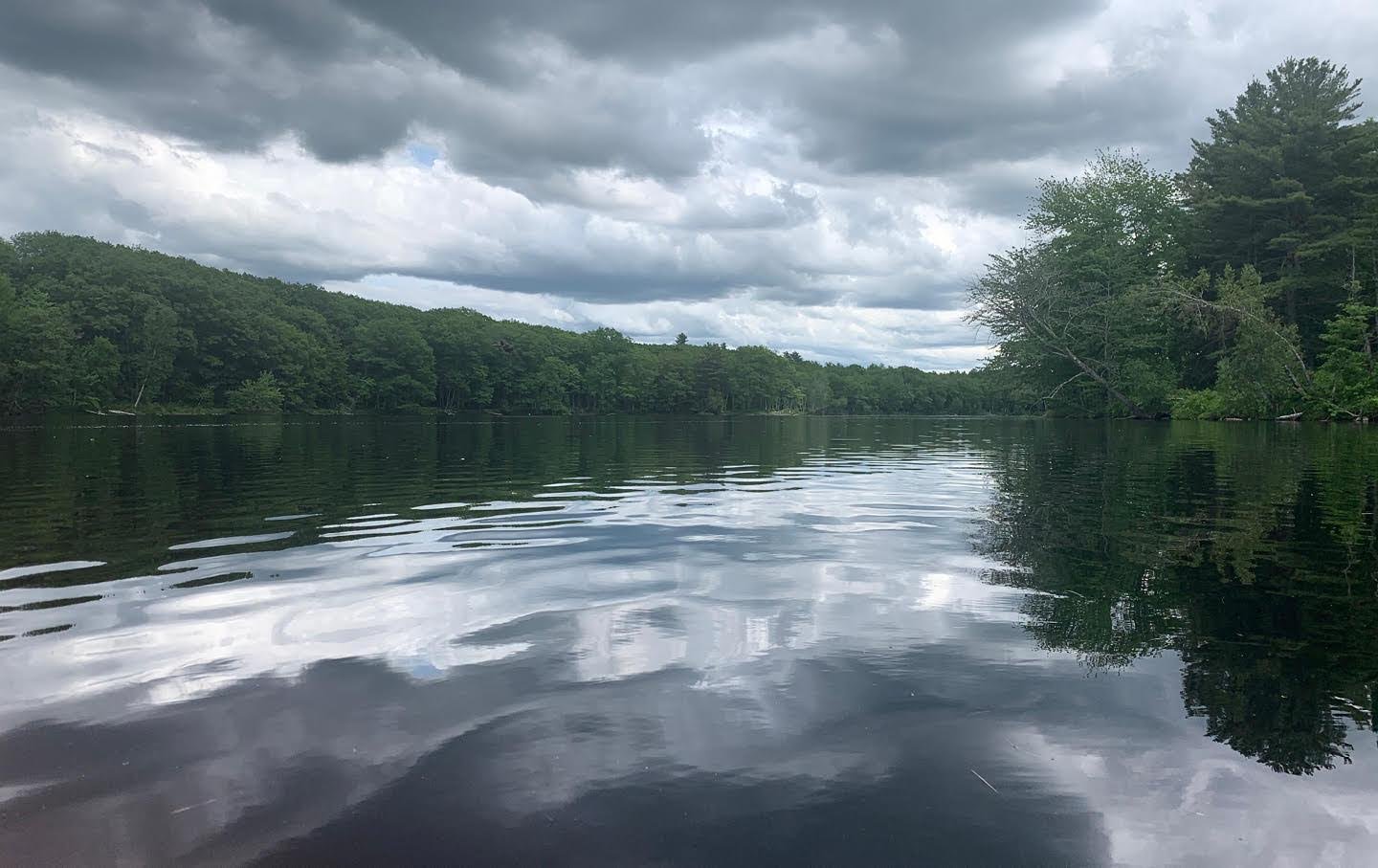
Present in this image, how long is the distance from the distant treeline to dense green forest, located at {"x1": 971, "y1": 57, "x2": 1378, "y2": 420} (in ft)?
32.6

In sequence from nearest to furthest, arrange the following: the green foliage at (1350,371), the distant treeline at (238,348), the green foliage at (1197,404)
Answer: the green foliage at (1350,371) → the green foliage at (1197,404) → the distant treeline at (238,348)

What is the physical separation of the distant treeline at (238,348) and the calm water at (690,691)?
6936cm

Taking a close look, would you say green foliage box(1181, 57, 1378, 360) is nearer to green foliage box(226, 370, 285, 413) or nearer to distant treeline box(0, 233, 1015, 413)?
distant treeline box(0, 233, 1015, 413)

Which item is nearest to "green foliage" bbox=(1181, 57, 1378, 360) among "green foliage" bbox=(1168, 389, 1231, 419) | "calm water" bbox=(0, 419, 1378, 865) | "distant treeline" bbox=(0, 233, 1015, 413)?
"green foliage" bbox=(1168, 389, 1231, 419)

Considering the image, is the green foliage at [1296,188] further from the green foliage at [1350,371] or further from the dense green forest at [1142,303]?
the green foliage at [1350,371]

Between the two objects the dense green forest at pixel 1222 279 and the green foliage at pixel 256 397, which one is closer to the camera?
the dense green forest at pixel 1222 279

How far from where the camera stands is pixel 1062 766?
4055 mm

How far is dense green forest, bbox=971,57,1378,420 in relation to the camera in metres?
→ 50.1

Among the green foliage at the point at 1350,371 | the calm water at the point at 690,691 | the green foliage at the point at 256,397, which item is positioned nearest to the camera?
the calm water at the point at 690,691

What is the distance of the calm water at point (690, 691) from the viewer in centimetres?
346

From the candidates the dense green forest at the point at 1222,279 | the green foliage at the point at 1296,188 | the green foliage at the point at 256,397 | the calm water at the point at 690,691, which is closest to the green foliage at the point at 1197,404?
the dense green forest at the point at 1222,279

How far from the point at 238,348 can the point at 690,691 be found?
132 meters

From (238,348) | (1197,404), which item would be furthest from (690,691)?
(238,348)

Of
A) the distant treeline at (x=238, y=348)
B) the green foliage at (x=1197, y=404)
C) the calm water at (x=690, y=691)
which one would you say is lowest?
the calm water at (x=690, y=691)
